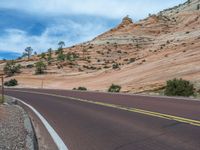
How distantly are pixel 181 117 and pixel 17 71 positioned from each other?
2906 inches

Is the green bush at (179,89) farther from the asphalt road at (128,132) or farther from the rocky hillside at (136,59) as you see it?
the asphalt road at (128,132)

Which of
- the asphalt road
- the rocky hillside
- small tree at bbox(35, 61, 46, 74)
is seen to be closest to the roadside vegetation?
small tree at bbox(35, 61, 46, 74)

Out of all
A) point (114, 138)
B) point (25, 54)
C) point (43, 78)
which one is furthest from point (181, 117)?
point (25, 54)

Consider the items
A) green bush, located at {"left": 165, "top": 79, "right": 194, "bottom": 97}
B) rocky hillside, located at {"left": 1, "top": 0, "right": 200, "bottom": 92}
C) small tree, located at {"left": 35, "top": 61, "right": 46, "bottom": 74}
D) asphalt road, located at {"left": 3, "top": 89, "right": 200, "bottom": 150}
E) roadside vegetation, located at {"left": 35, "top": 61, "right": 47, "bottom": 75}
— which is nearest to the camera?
asphalt road, located at {"left": 3, "top": 89, "right": 200, "bottom": 150}

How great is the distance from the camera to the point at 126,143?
28.9 ft

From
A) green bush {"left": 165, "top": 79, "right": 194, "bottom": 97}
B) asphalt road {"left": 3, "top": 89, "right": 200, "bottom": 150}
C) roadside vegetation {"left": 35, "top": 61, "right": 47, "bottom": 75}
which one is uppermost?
roadside vegetation {"left": 35, "top": 61, "right": 47, "bottom": 75}

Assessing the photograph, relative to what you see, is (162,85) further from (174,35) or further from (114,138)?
(174,35)

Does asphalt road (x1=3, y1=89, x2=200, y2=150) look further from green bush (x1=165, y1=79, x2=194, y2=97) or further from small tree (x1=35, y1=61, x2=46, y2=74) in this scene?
small tree (x1=35, y1=61, x2=46, y2=74)

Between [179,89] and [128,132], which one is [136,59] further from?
[128,132]

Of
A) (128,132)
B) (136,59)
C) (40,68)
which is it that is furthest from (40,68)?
(128,132)

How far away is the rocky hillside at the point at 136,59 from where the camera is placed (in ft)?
164

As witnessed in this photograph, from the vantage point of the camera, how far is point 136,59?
75.5 meters

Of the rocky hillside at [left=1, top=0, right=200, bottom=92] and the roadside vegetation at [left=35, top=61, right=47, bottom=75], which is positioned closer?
the rocky hillside at [left=1, top=0, right=200, bottom=92]

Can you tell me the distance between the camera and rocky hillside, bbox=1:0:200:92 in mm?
49844
